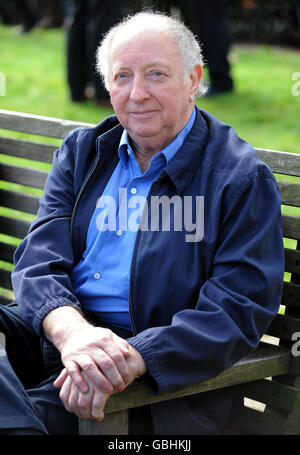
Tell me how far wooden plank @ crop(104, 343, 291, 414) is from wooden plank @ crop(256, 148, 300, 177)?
25.2 inches

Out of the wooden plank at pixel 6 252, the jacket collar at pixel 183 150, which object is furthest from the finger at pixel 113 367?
the wooden plank at pixel 6 252

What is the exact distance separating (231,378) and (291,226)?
24.7 inches

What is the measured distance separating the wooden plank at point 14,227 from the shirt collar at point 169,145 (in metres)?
0.85

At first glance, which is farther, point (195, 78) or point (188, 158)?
point (195, 78)

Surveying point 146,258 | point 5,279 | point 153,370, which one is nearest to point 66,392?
point 153,370

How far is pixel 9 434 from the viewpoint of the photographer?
6.61 feet

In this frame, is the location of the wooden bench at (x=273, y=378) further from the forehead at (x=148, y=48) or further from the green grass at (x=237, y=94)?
the green grass at (x=237, y=94)

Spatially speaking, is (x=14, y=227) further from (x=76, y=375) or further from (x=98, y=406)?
(x=98, y=406)

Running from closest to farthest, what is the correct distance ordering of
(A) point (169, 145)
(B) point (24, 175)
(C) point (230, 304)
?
1. (C) point (230, 304)
2. (A) point (169, 145)
3. (B) point (24, 175)

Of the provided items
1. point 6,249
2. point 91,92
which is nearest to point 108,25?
point 91,92

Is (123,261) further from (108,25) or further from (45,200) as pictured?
(108,25)

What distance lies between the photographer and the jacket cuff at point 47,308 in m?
2.35

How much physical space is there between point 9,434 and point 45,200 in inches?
39.2

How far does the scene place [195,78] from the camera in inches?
100
